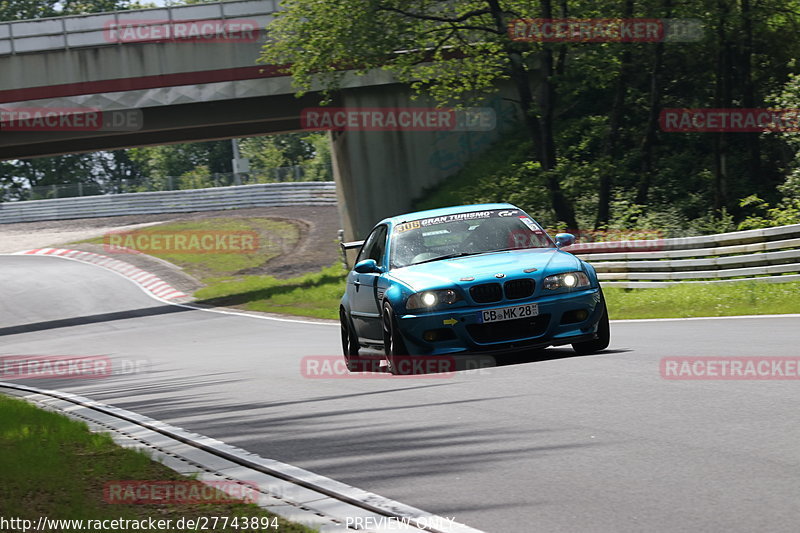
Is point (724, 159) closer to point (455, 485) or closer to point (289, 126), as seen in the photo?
point (289, 126)

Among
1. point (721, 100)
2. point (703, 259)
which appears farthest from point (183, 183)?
point (703, 259)

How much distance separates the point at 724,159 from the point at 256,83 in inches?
579

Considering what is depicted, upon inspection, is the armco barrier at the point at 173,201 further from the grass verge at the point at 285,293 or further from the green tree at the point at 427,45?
the green tree at the point at 427,45

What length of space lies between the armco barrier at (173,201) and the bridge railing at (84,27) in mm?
26250

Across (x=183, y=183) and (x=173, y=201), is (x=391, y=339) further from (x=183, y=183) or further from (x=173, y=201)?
(x=183, y=183)

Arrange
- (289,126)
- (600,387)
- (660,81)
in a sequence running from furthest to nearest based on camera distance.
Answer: (289,126)
(660,81)
(600,387)

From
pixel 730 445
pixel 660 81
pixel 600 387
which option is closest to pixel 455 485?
pixel 730 445

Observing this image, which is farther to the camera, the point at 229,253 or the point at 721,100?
the point at 229,253

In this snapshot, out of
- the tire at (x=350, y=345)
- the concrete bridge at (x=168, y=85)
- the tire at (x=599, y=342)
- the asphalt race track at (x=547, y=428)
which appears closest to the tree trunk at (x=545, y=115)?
the concrete bridge at (x=168, y=85)

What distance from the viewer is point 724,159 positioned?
97.7ft

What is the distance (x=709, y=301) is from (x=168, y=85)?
21441 millimetres

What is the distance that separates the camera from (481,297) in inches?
387

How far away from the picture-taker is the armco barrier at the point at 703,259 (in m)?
18.3

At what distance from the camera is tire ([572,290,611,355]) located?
10.7m
